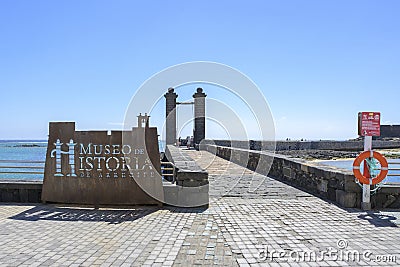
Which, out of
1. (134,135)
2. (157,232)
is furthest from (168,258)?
(134,135)

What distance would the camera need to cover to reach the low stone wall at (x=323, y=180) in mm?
6227

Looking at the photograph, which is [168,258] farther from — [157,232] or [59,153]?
[59,153]

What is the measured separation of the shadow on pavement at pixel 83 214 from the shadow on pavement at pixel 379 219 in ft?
12.4

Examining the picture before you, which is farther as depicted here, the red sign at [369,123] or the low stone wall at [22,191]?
the low stone wall at [22,191]

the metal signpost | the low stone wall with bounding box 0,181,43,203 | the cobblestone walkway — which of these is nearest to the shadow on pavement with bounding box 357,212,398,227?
the cobblestone walkway

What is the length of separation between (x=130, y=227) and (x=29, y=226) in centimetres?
164

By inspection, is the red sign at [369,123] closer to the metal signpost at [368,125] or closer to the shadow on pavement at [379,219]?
the metal signpost at [368,125]

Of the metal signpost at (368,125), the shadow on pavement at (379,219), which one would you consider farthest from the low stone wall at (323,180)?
the metal signpost at (368,125)

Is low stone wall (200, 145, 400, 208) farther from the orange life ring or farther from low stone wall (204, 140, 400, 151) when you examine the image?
low stone wall (204, 140, 400, 151)

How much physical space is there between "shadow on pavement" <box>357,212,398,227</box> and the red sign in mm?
1555

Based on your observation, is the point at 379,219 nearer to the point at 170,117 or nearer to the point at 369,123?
the point at 369,123

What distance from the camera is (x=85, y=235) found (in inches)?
182

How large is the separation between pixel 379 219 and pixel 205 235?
3.10 m

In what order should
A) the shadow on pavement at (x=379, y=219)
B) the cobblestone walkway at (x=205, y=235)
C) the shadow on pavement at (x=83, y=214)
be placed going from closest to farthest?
the cobblestone walkway at (x=205, y=235) → the shadow on pavement at (x=379, y=219) → the shadow on pavement at (x=83, y=214)
